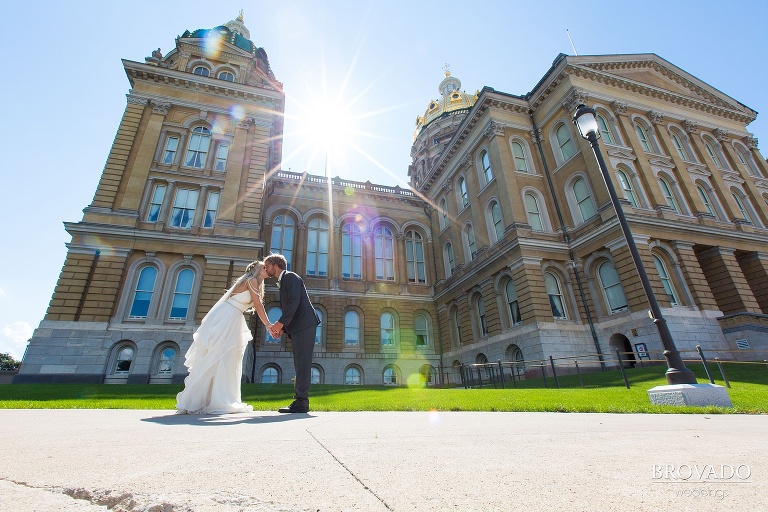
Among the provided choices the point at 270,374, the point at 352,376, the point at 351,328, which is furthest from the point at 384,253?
the point at 270,374

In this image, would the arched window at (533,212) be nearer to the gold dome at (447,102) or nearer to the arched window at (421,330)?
the arched window at (421,330)

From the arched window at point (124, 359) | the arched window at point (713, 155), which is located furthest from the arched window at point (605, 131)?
the arched window at point (124, 359)

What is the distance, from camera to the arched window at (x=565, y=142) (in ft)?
66.5

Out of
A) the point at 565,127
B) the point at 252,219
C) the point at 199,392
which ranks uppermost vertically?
the point at 565,127

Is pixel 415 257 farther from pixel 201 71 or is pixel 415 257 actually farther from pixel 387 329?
pixel 201 71

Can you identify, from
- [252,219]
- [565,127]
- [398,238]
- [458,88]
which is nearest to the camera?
[252,219]

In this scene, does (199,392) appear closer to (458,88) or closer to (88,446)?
(88,446)

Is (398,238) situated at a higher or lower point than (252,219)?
higher

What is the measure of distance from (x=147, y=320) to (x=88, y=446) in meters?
17.5

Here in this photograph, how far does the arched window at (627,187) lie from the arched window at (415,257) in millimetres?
14292

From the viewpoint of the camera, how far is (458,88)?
2041 inches

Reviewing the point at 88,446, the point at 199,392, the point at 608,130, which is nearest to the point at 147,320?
the point at 199,392

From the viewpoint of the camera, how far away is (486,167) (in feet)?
76.6

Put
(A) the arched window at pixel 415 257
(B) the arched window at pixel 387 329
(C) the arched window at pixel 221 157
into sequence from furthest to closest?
(A) the arched window at pixel 415 257
(B) the arched window at pixel 387 329
(C) the arched window at pixel 221 157
